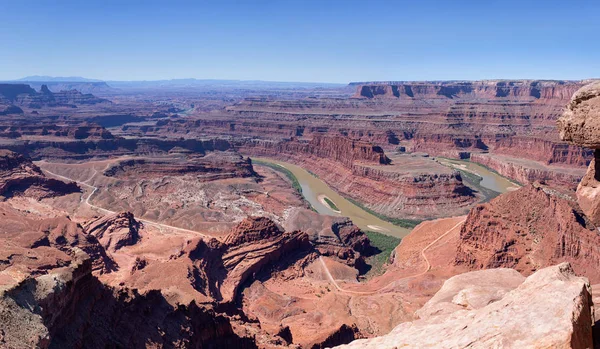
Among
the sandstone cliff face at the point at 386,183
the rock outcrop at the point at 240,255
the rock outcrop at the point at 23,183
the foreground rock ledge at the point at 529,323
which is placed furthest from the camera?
the sandstone cliff face at the point at 386,183

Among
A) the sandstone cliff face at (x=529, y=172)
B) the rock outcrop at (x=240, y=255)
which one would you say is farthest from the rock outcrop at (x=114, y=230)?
the sandstone cliff face at (x=529, y=172)

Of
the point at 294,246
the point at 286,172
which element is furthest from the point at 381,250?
the point at 286,172

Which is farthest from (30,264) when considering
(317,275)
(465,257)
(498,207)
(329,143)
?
(329,143)

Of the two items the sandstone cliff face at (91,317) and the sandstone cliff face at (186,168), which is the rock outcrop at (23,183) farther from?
the sandstone cliff face at (91,317)

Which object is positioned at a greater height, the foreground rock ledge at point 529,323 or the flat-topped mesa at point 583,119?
the flat-topped mesa at point 583,119

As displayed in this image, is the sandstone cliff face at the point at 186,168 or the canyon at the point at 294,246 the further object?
the sandstone cliff face at the point at 186,168

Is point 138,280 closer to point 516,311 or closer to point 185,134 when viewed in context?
point 516,311

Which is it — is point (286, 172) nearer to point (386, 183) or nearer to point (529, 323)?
point (386, 183)
